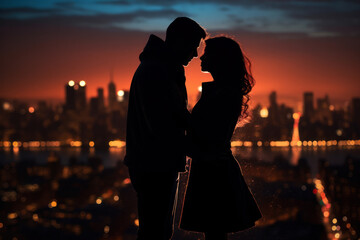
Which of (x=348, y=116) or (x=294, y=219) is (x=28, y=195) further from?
(x=348, y=116)

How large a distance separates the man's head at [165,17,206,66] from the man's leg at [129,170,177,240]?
0.47 m

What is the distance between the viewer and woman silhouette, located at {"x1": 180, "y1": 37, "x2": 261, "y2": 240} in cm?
186

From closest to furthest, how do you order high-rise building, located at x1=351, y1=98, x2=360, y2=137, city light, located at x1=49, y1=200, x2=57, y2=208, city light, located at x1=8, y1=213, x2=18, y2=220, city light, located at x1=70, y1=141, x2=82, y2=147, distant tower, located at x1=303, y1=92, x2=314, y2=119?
1. city light, located at x1=8, y1=213, x2=18, y2=220
2. city light, located at x1=49, y1=200, x2=57, y2=208
3. high-rise building, located at x1=351, y1=98, x2=360, y2=137
4. distant tower, located at x1=303, y1=92, x2=314, y2=119
5. city light, located at x1=70, y1=141, x2=82, y2=147

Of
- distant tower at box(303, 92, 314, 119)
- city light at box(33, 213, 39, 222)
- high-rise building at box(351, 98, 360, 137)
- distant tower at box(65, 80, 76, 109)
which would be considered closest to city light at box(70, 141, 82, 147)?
distant tower at box(65, 80, 76, 109)

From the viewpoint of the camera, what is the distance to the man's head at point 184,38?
183 centimetres

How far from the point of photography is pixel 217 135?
72.6 inches

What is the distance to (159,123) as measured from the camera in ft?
5.79

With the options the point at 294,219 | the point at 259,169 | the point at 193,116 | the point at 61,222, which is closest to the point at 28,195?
the point at 61,222

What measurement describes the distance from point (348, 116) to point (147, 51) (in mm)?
29903

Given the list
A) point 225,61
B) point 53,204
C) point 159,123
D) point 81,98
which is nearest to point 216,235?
point 159,123

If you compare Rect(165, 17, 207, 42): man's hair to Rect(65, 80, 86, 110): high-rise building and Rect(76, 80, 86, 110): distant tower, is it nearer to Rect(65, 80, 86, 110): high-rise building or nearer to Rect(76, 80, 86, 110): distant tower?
Rect(65, 80, 86, 110): high-rise building

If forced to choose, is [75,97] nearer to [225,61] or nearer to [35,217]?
[35,217]

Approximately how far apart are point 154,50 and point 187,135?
0.36 metres

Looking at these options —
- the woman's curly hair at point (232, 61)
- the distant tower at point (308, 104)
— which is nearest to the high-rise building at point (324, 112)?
the distant tower at point (308, 104)
